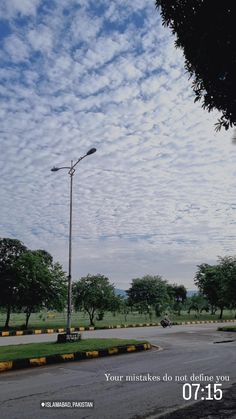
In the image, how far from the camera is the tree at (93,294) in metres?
44.0

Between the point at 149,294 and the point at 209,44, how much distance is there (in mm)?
67768

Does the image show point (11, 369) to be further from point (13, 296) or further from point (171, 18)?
point (13, 296)

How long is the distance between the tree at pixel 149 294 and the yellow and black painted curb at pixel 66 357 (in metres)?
52.5

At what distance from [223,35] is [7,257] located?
34158 mm

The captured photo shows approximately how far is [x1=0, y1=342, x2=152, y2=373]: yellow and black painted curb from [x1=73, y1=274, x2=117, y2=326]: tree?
25.4 metres

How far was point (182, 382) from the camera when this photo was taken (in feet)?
31.7

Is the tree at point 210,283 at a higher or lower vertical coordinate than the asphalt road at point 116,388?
higher

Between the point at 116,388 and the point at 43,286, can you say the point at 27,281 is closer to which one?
the point at 43,286

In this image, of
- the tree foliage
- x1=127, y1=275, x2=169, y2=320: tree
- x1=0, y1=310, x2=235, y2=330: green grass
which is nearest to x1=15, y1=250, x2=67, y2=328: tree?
x1=0, y1=310, x2=235, y2=330: green grass

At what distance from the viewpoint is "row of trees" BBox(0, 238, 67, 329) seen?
116 ft

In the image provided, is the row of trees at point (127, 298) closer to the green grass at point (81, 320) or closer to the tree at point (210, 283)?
the green grass at point (81, 320)

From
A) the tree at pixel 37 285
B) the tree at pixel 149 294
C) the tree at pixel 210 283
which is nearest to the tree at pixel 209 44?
the tree at pixel 37 285

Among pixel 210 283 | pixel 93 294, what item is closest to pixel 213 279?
pixel 210 283

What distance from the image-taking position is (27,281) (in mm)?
35281
